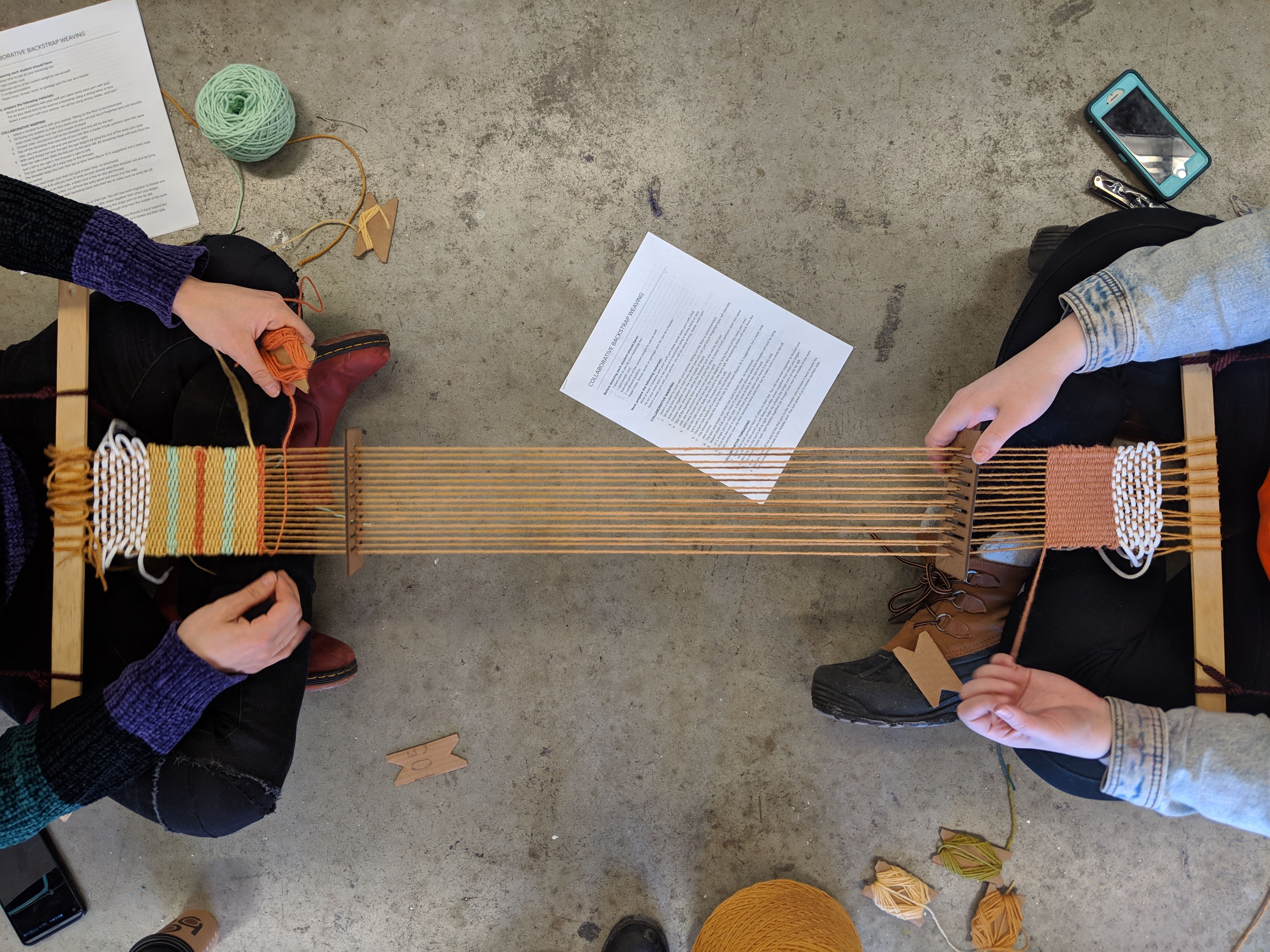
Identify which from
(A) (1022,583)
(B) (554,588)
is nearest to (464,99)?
(B) (554,588)

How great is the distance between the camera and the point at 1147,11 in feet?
4.60

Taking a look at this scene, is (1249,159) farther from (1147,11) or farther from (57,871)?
(57,871)

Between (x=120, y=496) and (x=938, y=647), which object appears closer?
(x=120, y=496)

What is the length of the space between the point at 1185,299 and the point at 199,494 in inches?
58.1

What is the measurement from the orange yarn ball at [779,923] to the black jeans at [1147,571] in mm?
436

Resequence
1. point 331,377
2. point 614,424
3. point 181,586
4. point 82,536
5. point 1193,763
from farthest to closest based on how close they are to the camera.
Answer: point 614,424 < point 331,377 < point 181,586 < point 82,536 < point 1193,763

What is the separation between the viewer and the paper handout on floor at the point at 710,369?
1386 mm

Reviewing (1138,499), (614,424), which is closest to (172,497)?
(614,424)

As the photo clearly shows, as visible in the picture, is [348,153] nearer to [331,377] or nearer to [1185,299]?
[331,377]

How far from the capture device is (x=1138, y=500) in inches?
42.1

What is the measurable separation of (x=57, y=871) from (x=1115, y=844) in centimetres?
201

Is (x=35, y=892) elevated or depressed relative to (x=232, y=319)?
depressed

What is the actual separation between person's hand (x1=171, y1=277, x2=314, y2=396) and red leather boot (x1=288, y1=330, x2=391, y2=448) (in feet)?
0.42

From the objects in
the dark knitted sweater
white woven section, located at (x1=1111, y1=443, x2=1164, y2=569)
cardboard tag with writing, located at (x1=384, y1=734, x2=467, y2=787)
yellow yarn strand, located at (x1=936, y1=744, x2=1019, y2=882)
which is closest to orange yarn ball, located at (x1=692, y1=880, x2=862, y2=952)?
yellow yarn strand, located at (x1=936, y1=744, x2=1019, y2=882)
